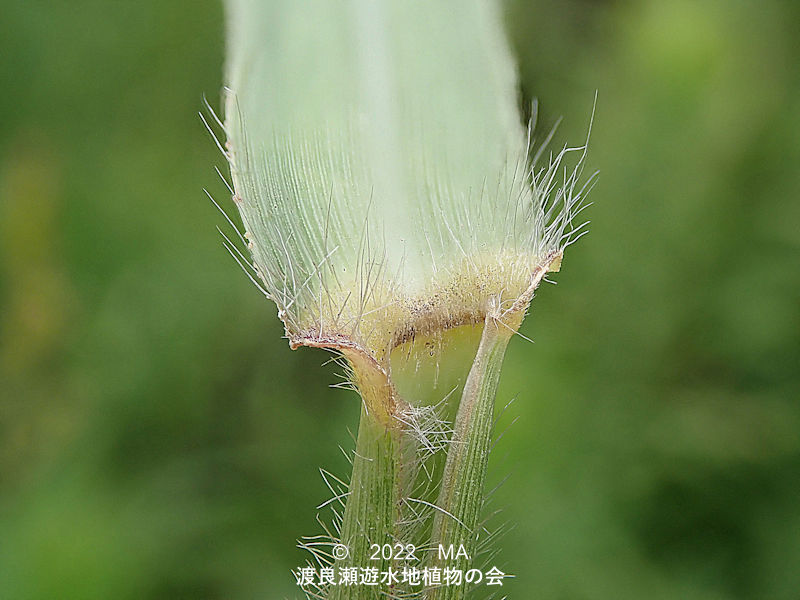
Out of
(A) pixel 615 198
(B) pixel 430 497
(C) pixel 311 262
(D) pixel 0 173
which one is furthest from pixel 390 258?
(D) pixel 0 173

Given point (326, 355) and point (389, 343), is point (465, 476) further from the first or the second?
point (326, 355)

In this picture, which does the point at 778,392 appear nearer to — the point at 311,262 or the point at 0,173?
the point at 311,262

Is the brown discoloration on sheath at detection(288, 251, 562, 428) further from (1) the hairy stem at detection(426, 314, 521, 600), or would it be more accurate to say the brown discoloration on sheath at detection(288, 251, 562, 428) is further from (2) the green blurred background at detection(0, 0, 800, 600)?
(2) the green blurred background at detection(0, 0, 800, 600)

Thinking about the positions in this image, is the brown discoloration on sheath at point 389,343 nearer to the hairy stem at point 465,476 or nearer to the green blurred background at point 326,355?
the hairy stem at point 465,476

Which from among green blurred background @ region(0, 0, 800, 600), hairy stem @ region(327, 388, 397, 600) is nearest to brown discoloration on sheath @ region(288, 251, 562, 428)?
hairy stem @ region(327, 388, 397, 600)

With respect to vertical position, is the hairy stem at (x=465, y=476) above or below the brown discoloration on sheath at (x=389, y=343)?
below

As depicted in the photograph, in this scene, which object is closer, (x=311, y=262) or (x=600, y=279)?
(x=311, y=262)

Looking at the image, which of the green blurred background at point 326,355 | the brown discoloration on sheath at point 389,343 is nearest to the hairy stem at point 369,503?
the brown discoloration on sheath at point 389,343

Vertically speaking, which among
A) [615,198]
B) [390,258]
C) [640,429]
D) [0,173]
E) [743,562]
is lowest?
[743,562]

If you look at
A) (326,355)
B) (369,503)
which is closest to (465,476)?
(369,503)
